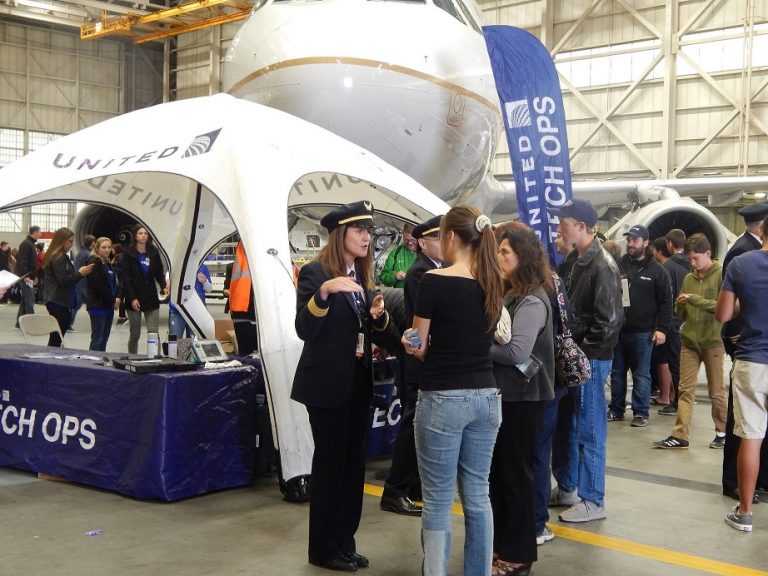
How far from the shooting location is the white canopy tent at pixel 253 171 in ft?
16.8

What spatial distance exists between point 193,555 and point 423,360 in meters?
1.53

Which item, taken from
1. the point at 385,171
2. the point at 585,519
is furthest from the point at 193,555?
the point at 385,171

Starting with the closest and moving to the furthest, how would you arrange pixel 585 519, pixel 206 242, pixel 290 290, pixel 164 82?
pixel 585 519 → pixel 290 290 → pixel 206 242 → pixel 164 82

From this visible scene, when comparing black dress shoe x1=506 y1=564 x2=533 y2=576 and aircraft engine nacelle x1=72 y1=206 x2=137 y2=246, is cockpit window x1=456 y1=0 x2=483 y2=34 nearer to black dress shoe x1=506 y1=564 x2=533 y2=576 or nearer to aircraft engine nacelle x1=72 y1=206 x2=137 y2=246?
aircraft engine nacelle x1=72 y1=206 x2=137 y2=246

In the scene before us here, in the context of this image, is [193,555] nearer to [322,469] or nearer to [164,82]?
[322,469]

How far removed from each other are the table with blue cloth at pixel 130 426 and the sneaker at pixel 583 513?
1.84 meters

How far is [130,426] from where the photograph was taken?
5105 mm

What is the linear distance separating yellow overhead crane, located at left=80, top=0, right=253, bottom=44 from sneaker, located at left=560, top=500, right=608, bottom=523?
29632mm

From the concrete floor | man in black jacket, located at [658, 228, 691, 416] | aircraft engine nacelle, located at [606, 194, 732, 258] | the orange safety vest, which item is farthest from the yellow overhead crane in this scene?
the concrete floor

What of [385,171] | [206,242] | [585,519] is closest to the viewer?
[585,519]

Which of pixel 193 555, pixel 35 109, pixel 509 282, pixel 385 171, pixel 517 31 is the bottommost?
pixel 193 555

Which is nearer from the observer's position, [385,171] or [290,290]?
[290,290]

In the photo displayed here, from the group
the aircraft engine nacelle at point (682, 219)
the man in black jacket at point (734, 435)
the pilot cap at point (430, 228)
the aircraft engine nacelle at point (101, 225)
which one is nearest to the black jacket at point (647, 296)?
the man in black jacket at point (734, 435)

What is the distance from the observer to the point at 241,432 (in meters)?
5.34
